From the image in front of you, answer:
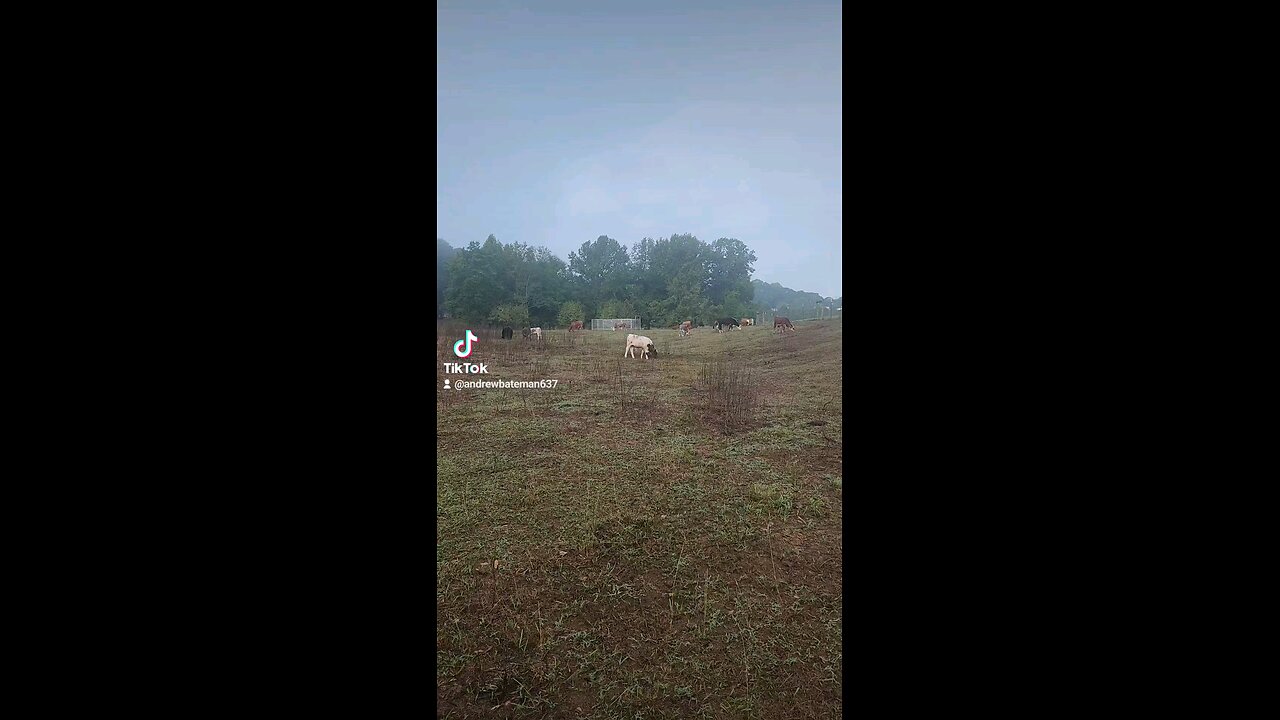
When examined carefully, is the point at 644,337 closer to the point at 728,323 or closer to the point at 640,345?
the point at 640,345

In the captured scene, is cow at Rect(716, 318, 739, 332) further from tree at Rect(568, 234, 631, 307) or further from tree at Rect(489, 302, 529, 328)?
tree at Rect(489, 302, 529, 328)

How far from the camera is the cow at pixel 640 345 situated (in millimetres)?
6191

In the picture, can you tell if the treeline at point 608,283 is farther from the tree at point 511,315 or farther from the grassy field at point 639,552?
the grassy field at point 639,552

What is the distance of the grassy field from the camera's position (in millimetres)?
1610

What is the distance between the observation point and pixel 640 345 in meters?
6.23

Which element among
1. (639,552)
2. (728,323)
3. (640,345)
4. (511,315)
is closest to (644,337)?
(640,345)

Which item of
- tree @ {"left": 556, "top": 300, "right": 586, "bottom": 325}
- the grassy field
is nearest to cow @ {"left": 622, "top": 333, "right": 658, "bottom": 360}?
the grassy field

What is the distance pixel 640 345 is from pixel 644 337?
5.0 inches
